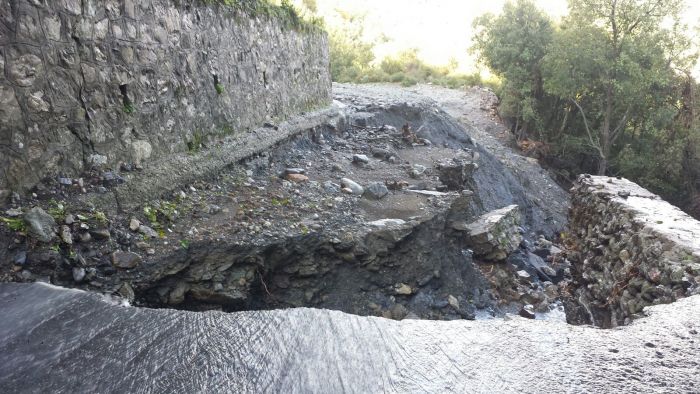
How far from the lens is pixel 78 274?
2617 millimetres

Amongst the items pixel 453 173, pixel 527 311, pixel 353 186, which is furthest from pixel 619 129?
pixel 353 186

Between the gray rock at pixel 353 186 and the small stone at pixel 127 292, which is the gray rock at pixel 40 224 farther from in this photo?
the gray rock at pixel 353 186

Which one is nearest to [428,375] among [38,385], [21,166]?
[38,385]

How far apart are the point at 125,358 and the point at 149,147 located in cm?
233

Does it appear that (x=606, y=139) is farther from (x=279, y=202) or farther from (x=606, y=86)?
(x=279, y=202)

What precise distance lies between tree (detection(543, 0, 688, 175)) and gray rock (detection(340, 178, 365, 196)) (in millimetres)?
9235

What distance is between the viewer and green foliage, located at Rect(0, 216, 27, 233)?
2498 millimetres

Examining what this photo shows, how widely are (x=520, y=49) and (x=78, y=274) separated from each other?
13550 millimetres

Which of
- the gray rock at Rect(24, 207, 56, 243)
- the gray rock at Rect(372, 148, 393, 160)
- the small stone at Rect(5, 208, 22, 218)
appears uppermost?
the small stone at Rect(5, 208, 22, 218)

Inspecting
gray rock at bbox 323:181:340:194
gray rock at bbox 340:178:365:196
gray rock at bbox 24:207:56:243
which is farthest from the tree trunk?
gray rock at bbox 24:207:56:243

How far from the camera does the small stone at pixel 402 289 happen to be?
14.4 feet

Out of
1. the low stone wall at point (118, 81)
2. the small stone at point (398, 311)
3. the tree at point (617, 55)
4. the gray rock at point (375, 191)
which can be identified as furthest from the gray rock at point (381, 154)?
the tree at point (617, 55)

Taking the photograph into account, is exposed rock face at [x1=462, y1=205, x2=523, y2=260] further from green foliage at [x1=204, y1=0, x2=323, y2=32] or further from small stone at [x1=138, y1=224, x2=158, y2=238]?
small stone at [x1=138, y1=224, x2=158, y2=238]

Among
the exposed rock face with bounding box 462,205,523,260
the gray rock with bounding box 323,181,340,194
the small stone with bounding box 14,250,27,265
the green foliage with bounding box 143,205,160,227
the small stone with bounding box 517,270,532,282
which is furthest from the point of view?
the small stone with bounding box 517,270,532,282
